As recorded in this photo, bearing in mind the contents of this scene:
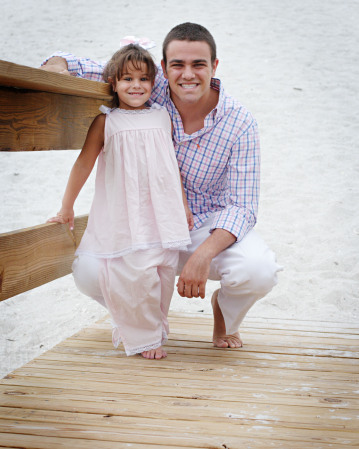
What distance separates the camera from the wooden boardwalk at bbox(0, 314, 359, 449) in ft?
4.38

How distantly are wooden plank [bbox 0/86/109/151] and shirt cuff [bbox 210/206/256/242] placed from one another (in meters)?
0.63

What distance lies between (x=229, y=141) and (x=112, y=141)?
475 mm

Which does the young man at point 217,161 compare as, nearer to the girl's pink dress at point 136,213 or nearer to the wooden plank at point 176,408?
the girl's pink dress at point 136,213

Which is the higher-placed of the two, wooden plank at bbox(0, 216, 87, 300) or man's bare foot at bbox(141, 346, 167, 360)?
wooden plank at bbox(0, 216, 87, 300)

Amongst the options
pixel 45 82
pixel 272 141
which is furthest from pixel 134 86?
pixel 272 141

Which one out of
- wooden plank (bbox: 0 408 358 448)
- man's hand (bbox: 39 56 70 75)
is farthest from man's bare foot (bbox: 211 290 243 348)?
man's hand (bbox: 39 56 70 75)


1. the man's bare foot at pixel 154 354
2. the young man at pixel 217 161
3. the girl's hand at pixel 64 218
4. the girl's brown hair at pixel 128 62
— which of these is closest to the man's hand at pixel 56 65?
the young man at pixel 217 161

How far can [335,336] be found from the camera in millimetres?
2396

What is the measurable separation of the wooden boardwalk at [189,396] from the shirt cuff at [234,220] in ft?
1.56

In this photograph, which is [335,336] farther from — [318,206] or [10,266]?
[318,206]

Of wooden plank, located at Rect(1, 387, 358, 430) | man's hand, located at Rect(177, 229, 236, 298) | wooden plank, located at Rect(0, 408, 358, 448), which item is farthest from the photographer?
man's hand, located at Rect(177, 229, 236, 298)

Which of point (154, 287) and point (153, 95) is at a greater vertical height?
point (153, 95)

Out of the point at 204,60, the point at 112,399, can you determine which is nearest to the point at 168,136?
the point at 204,60

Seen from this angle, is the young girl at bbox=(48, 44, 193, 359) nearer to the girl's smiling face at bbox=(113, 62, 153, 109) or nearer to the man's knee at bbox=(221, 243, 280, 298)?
the girl's smiling face at bbox=(113, 62, 153, 109)
